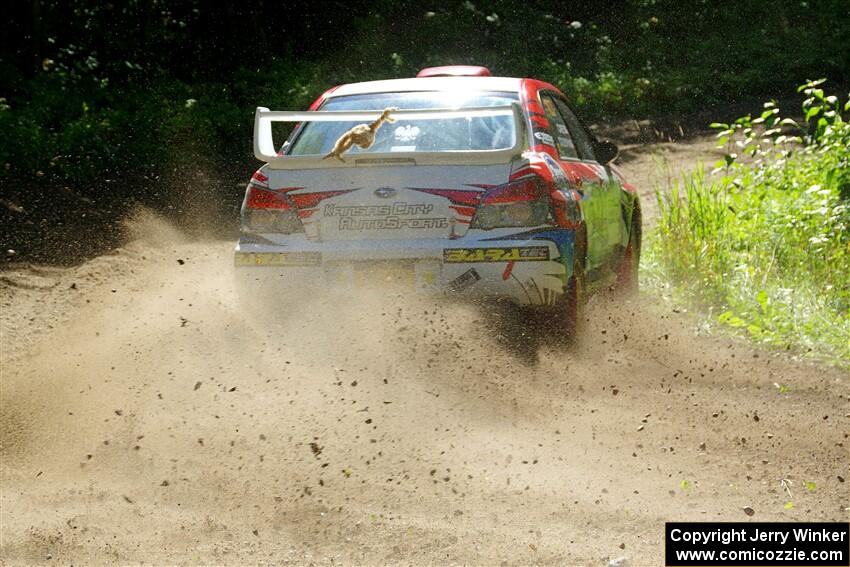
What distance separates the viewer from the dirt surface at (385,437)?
14.6 ft

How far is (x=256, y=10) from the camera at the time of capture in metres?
19.8

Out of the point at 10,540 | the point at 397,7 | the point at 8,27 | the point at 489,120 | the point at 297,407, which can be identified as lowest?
the point at 10,540

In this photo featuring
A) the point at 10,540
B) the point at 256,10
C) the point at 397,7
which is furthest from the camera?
the point at 397,7

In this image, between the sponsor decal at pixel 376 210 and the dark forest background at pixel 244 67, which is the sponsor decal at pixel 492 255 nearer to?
the sponsor decal at pixel 376 210

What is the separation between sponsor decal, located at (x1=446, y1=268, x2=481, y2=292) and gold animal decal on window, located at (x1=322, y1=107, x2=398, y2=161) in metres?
0.87

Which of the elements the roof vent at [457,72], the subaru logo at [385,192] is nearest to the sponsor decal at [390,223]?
the subaru logo at [385,192]

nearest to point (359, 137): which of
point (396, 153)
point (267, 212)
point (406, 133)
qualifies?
point (396, 153)

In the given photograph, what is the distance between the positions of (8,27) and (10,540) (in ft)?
41.1

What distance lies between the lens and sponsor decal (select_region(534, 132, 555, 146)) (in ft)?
21.4

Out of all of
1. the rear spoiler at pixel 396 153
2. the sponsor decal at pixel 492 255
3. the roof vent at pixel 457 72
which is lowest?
the sponsor decal at pixel 492 255

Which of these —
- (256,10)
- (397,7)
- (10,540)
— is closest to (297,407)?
(10,540)

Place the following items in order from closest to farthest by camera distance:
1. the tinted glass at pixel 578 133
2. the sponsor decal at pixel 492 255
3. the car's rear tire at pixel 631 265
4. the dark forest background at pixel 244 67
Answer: the sponsor decal at pixel 492 255, the tinted glass at pixel 578 133, the car's rear tire at pixel 631 265, the dark forest background at pixel 244 67

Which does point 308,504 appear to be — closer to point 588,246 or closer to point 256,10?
point 588,246

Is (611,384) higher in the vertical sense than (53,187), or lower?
lower
